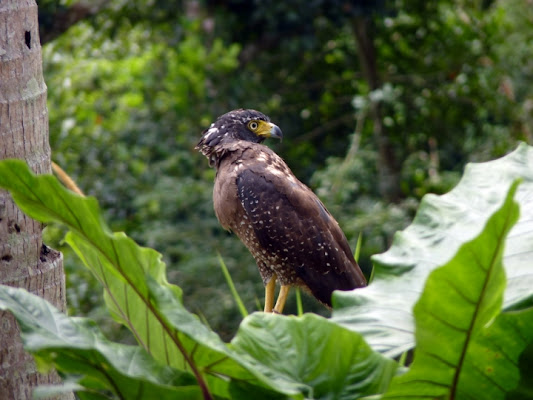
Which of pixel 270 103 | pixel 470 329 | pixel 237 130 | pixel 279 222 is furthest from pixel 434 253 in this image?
pixel 270 103

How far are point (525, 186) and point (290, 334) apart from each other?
30.8 inches

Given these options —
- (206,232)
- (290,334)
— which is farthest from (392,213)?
(290,334)

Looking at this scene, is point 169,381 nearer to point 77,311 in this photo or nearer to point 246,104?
point 77,311

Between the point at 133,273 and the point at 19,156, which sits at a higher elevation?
the point at 19,156

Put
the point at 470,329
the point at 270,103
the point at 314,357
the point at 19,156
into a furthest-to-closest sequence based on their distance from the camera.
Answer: the point at 270,103, the point at 19,156, the point at 314,357, the point at 470,329

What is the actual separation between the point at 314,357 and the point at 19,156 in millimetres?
1126

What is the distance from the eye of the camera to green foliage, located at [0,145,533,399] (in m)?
1.52

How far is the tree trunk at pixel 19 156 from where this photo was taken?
2248 mm

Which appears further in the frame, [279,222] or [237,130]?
[237,130]

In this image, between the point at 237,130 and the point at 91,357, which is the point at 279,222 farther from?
the point at 91,357

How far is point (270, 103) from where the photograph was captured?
24.9 feet

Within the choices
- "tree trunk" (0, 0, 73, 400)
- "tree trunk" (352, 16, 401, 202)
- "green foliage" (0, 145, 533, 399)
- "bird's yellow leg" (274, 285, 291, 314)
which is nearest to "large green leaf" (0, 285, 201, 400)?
"green foliage" (0, 145, 533, 399)

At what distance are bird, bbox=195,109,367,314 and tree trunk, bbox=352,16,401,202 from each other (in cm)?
351

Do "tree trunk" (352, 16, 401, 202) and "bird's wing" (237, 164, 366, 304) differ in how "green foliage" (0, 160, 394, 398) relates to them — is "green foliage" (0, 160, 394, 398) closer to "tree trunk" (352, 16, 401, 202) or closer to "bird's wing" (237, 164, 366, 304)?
"bird's wing" (237, 164, 366, 304)
